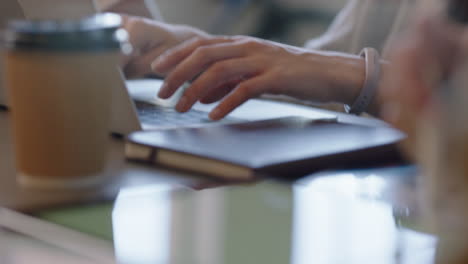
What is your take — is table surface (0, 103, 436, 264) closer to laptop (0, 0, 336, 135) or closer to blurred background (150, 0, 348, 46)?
laptop (0, 0, 336, 135)

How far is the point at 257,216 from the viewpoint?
0.59 meters

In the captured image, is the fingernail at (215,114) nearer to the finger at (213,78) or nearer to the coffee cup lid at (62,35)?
the finger at (213,78)

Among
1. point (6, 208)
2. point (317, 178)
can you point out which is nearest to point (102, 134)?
point (6, 208)

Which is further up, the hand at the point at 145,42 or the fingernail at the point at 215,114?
the hand at the point at 145,42

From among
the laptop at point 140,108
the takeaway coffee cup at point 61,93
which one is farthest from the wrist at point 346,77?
the takeaway coffee cup at point 61,93

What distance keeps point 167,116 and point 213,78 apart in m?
0.08

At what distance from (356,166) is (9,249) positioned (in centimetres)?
34

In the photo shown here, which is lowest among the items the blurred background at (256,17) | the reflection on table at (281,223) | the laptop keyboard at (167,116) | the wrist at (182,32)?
the reflection on table at (281,223)

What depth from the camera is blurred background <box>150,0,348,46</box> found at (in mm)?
3541

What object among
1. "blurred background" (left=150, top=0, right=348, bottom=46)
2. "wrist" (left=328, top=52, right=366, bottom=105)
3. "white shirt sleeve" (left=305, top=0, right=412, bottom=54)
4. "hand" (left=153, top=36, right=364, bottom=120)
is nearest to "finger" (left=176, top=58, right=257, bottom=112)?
"hand" (left=153, top=36, right=364, bottom=120)

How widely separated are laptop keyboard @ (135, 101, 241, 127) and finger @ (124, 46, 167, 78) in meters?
0.19

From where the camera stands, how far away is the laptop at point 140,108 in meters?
0.82

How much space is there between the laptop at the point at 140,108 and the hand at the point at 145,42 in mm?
136

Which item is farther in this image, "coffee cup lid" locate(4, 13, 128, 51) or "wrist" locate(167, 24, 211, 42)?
"wrist" locate(167, 24, 211, 42)
